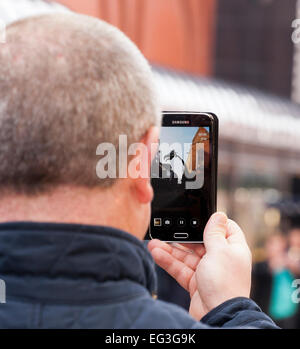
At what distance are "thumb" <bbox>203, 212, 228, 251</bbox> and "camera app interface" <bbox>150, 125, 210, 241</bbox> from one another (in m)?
0.07

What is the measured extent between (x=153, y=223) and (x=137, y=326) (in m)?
0.48

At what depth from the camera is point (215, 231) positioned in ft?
3.82

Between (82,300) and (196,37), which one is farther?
(196,37)

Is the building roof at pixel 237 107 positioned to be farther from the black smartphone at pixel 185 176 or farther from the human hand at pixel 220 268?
the human hand at pixel 220 268

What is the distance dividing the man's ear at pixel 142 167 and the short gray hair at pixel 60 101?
3cm

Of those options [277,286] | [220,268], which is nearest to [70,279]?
[220,268]

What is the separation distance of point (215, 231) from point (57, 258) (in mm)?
449

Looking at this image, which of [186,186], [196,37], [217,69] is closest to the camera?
[186,186]

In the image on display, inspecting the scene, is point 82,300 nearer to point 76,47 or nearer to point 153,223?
point 76,47

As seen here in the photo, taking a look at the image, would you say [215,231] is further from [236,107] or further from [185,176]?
[236,107]

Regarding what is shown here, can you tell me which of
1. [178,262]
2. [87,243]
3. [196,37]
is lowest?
[178,262]

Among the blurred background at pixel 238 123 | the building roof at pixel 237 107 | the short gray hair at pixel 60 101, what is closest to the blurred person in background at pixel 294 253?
the blurred background at pixel 238 123
